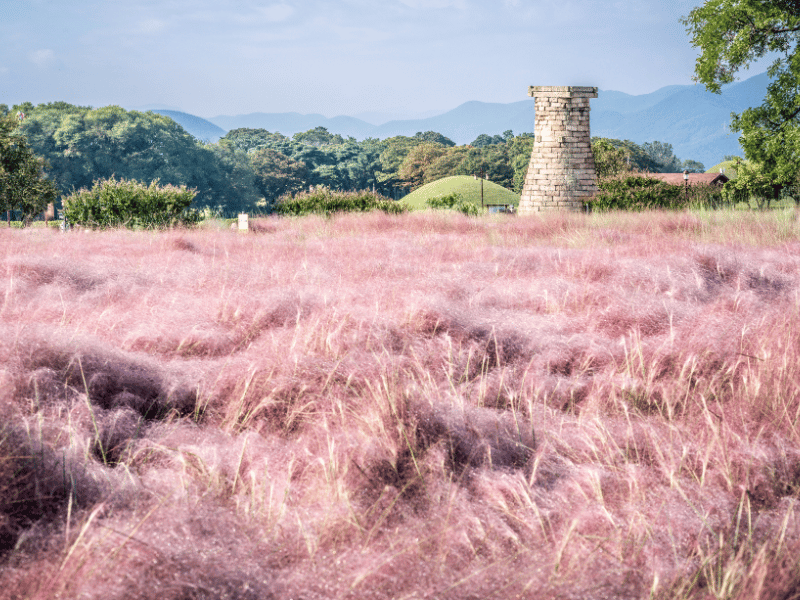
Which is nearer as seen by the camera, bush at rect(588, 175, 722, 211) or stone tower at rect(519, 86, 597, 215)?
bush at rect(588, 175, 722, 211)

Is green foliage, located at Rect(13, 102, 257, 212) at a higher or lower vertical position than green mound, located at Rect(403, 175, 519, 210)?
higher

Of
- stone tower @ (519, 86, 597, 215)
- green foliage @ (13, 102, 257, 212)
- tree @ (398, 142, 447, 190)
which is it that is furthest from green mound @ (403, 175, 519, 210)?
stone tower @ (519, 86, 597, 215)

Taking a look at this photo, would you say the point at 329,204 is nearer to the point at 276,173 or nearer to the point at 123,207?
the point at 123,207

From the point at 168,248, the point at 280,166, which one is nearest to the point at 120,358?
the point at 168,248

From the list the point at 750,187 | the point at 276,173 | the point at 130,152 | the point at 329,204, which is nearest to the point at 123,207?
the point at 329,204

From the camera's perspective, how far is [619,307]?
423 cm

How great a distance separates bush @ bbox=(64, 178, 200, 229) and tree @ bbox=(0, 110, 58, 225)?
7.57 m

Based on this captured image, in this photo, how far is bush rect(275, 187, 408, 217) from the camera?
56.9ft

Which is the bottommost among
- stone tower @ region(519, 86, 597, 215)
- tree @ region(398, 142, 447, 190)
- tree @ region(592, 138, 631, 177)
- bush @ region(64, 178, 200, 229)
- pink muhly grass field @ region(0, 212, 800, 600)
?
pink muhly grass field @ region(0, 212, 800, 600)

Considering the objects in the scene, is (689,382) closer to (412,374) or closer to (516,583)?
(412,374)

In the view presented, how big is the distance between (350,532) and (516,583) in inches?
19.9

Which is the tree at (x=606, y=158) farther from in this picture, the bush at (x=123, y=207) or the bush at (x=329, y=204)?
the bush at (x=123, y=207)

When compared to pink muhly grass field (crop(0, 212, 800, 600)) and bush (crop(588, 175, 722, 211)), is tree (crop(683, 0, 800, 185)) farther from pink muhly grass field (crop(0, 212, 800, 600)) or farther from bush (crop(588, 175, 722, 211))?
pink muhly grass field (crop(0, 212, 800, 600))

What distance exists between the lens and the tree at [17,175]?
62.2 feet
